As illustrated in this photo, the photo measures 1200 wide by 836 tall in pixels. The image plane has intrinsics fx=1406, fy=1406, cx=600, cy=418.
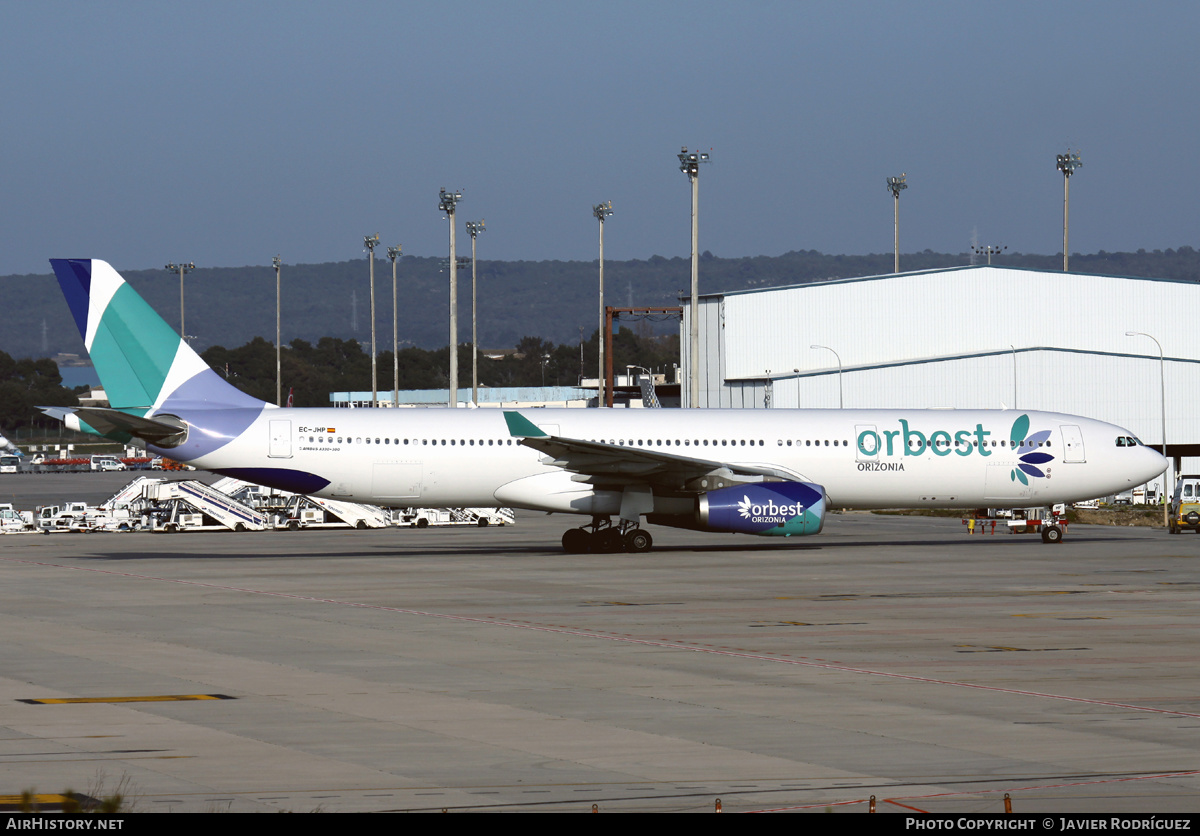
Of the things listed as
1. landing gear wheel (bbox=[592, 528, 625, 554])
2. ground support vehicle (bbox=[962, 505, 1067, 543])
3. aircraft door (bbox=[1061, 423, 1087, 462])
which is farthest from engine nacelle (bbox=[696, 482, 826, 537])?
ground support vehicle (bbox=[962, 505, 1067, 543])

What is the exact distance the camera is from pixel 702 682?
50.8 feet

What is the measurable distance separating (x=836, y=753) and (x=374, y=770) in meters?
3.75

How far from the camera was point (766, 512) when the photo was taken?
108 feet

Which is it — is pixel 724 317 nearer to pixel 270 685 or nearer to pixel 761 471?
pixel 761 471

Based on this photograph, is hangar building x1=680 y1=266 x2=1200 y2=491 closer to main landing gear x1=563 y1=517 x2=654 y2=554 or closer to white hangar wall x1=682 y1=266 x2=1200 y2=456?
white hangar wall x1=682 y1=266 x2=1200 y2=456

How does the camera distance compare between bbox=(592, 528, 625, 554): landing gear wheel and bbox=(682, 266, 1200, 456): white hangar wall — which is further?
bbox=(682, 266, 1200, 456): white hangar wall

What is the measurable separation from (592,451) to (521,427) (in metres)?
1.75

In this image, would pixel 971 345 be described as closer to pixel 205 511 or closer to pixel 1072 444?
pixel 1072 444

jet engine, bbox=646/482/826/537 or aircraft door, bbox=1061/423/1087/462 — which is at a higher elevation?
aircraft door, bbox=1061/423/1087/462

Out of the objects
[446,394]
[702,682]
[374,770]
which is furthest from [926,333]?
[374,770]

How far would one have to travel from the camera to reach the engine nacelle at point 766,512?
33062mm

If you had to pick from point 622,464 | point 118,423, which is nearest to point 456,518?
point 622,464

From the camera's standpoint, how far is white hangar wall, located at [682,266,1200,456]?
264ft

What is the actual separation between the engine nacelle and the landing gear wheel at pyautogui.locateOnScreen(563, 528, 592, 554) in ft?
12.5
